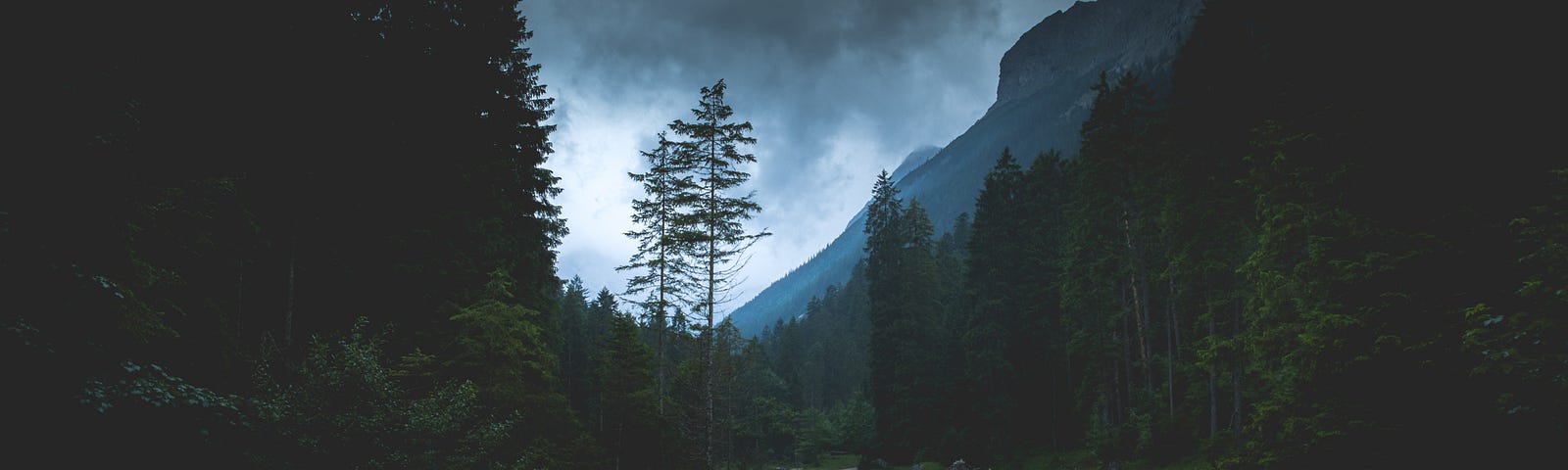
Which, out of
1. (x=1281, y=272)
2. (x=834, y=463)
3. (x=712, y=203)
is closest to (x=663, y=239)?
(x=712, y=203)

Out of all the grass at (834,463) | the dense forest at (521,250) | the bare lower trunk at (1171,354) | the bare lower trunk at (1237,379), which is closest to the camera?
the dense forest at (521,250)

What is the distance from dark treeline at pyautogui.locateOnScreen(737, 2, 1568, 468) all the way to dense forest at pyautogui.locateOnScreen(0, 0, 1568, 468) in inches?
3.3

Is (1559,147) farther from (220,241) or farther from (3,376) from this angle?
(220,241)

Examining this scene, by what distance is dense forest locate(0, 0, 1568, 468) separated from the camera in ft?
20.4

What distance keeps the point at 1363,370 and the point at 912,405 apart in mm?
30896

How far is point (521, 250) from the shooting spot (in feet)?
60.7

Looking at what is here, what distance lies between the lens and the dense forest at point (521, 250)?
620 cm

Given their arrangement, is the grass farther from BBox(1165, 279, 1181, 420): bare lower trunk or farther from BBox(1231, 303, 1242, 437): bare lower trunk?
BBox(1231, 303, 1242, 437): bare lower trunk

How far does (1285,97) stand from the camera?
1432 cm

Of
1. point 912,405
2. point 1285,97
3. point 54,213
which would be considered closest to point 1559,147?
point 1285,97

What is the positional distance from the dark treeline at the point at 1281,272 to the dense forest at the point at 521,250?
83 millimetres

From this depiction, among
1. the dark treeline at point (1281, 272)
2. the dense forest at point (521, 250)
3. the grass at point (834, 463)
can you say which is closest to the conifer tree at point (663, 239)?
the dense forest at point (521, 250)

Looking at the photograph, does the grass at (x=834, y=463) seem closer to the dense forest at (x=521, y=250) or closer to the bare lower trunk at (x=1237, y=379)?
the dense forest at (x=521, y=250)

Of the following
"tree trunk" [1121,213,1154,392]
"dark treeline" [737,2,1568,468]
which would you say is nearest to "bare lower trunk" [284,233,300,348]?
"dark treeline" [737,2,1568,468]
